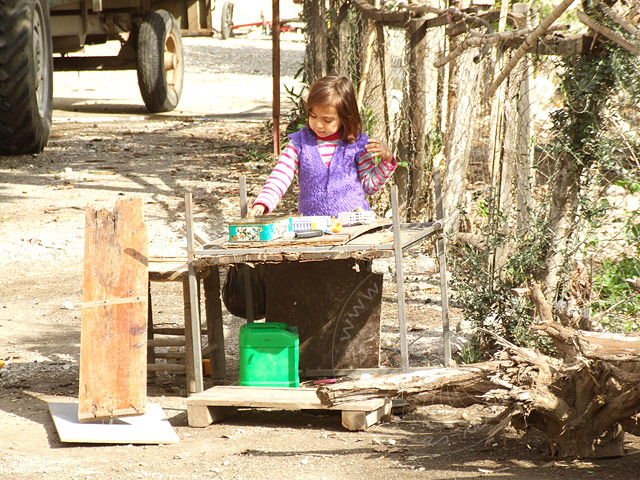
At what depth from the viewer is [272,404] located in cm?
405

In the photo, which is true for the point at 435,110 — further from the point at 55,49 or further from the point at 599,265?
the point at 55,49

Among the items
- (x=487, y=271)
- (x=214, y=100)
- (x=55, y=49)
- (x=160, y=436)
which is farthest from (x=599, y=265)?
(x=214, y=100)

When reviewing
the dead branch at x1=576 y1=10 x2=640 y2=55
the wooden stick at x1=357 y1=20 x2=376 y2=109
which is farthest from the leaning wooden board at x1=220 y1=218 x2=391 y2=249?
the wooden stick at x1=357 y1=20 x2=376 y2=109

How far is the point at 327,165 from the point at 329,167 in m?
0.02

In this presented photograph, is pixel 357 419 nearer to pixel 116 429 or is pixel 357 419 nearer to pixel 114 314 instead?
pixel 116 429

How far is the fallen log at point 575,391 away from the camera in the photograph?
339 centimetres

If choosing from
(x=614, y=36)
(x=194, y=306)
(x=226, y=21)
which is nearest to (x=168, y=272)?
(x=194, y=306)

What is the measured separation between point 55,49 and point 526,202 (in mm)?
10018

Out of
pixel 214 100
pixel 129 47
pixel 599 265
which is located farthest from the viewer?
pixel 214 100

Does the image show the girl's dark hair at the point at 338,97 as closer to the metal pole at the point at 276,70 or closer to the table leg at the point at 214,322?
the table leg at the point at 214,322

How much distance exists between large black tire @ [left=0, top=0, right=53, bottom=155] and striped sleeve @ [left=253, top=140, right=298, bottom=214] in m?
5.44

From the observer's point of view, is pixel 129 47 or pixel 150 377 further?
pixel 129 47

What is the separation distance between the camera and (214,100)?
1670 centimetres

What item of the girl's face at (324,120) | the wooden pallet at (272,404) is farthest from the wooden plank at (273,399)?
the girl's face at (324,120)
